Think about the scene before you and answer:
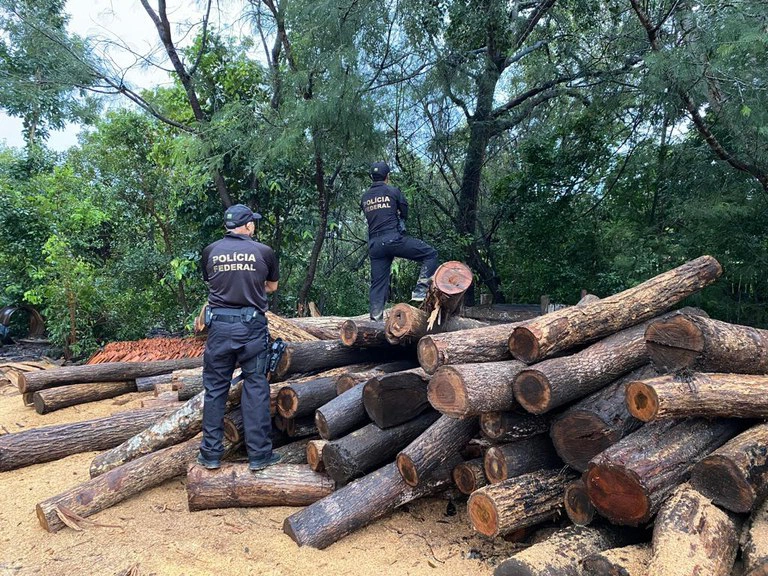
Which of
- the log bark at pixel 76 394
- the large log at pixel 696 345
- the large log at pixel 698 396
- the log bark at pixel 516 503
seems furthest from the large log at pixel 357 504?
the log bark at pixel 76 394

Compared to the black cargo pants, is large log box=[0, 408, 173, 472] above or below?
below

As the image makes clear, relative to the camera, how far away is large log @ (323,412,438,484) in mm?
3912

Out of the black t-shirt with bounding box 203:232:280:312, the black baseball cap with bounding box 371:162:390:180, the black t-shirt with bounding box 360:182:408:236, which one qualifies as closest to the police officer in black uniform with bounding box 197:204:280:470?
the black t-shirt with bounding box 203:232:280:312

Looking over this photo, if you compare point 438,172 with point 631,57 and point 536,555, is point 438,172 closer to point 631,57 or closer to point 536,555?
point 631,57

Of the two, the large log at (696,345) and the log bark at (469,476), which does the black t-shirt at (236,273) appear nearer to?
the log bark at (469,476)

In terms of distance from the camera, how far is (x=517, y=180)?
1113 centimetres

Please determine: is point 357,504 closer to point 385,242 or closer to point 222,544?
point 222,544

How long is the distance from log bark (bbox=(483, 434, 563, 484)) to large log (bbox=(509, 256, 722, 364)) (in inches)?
22.9

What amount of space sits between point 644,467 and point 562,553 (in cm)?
63

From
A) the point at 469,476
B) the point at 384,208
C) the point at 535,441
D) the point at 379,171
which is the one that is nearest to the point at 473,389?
the point at 535,441

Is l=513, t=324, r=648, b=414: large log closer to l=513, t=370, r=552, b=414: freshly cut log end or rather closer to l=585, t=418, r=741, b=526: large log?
l=513, t=370, r=552, b=414: freshly cut log end

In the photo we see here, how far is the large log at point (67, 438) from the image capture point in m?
4.99

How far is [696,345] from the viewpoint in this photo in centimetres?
309

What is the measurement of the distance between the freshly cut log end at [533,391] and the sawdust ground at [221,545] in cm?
95
